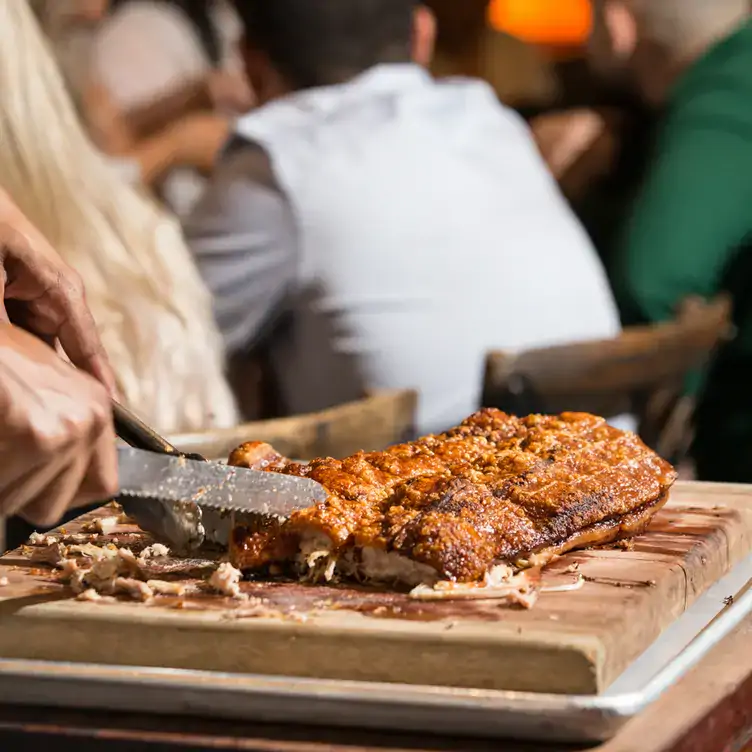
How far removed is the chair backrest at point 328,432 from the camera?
199 centimetres

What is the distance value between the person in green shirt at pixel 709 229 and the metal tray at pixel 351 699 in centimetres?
273

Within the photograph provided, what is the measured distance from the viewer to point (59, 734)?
45.4 inches

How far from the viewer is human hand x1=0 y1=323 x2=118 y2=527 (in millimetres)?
1102

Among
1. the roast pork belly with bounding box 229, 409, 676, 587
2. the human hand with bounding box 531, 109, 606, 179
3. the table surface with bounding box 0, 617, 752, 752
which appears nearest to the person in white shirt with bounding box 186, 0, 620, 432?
the human hand with bounding box 531, 109, 606, 179

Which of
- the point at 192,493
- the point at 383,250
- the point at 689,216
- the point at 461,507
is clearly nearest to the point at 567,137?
the point at 689,216

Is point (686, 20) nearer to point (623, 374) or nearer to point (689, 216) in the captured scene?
point (689, 216)

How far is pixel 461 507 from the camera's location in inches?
55.6

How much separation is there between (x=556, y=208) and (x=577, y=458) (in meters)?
2.01

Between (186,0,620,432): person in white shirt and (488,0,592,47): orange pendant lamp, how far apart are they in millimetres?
5163

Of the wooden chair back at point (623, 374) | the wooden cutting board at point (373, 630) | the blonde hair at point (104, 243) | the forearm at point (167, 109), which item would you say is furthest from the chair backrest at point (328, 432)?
the forearm at point (167, 109)

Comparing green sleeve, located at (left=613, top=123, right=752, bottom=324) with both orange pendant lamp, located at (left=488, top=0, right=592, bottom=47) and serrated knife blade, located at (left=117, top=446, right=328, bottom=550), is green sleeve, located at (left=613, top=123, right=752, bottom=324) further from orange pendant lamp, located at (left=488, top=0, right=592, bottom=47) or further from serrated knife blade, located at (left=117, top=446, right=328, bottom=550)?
orange pendant lamp, located at (left=488, top=0, right=592, bottom=47)

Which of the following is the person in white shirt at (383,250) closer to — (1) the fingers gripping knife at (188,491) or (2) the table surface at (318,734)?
(1) the fingers gripping knife at (188,491)

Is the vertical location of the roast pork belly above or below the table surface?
above

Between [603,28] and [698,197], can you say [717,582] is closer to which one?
[698,197]
